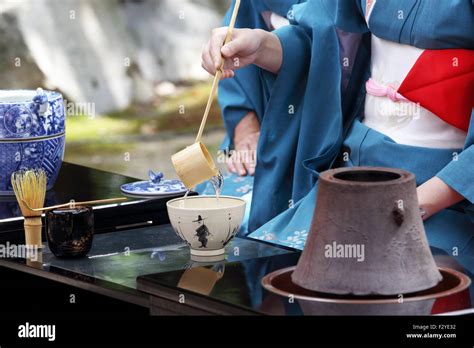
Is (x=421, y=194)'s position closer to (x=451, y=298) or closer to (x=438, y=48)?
(x=438, y=48)

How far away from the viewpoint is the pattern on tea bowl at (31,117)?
11.1ft

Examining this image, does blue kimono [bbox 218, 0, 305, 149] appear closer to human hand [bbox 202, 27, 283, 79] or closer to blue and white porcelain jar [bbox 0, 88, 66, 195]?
human hand [bbox 202, 27, 283, 79]

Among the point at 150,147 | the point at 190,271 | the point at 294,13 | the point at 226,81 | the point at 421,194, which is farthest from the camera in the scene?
the point at 150,147

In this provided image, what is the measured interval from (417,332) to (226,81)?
2.11 metres

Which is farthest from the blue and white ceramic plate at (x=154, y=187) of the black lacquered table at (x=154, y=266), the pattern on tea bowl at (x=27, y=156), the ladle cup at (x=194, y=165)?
the ladle cup at (x=194, y=165)

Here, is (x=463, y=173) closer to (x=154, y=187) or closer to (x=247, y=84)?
(x=154, y=187)

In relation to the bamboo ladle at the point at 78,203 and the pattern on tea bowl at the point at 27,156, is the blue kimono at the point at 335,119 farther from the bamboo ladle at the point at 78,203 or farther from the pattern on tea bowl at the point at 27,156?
the pattern on tea bowl at the point at 27,156

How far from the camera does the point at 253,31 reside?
3.49m

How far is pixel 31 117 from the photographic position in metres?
3.41

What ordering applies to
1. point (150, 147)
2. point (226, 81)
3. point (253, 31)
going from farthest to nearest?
point (150, 147) → point (226, 81) → point (253, 31)

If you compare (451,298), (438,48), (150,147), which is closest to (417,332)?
(451,298)

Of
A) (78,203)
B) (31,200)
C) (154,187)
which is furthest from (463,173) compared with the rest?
(31,200)

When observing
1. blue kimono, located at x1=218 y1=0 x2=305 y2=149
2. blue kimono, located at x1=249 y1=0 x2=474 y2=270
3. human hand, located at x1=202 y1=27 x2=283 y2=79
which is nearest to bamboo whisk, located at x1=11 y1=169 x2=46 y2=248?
human hand, located at x1=202 y1=27 x2=283 y2=79

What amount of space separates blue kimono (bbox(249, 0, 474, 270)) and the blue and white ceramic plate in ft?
0.93
